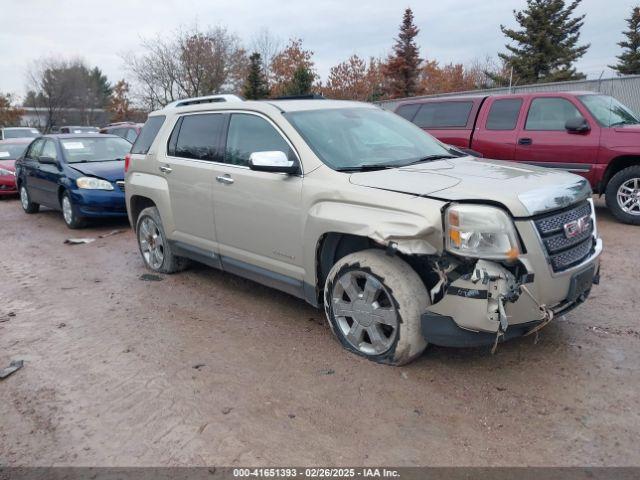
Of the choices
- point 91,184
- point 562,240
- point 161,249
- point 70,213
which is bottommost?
point 70,213

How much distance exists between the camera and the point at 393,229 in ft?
10.7

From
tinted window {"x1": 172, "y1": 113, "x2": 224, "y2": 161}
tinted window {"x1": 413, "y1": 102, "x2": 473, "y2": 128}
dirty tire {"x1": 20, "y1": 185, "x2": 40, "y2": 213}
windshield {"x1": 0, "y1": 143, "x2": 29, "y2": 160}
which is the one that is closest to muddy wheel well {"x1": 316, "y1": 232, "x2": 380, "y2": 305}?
tinted window {"x1": 172, "y1": 113, "x2": 224, "y2": 161}

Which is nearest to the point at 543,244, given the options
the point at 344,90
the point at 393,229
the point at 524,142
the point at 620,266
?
the point at 393,229

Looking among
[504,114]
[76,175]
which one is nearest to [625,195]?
[504,114]

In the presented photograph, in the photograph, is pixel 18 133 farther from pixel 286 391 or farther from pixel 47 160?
pixel 286 391

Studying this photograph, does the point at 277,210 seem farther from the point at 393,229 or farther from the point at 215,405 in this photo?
the point at 215,405

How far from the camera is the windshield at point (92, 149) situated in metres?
9.27

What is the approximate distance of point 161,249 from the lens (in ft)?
19.4

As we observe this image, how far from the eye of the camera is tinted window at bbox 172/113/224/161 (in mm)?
4855

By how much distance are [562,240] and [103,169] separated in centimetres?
768

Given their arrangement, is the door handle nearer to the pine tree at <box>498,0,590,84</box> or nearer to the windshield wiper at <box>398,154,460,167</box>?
the windshield wiper at <box>398,154,460,167</box>

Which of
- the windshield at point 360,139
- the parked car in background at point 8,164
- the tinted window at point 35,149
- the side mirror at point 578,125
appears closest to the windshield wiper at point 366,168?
the windshield at point 360,139

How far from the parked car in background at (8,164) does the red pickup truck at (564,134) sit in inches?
415

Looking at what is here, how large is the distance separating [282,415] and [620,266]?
14.2ft
